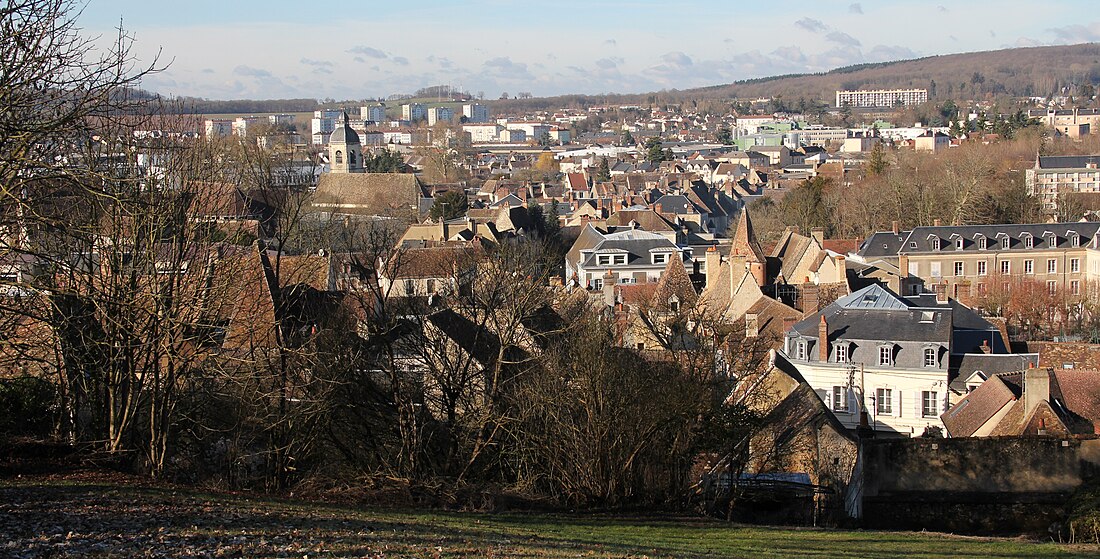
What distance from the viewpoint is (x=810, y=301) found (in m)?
30.0

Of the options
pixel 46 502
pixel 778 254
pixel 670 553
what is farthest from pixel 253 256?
pixel 778 254

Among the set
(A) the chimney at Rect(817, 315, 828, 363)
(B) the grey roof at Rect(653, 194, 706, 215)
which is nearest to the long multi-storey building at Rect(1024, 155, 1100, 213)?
(B) the grey roof at Rect(653, 194, 706, 215)

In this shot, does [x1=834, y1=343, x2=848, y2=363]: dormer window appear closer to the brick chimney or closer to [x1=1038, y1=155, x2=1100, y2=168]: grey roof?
the brick chimney

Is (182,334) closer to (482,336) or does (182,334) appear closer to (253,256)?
(253,256)

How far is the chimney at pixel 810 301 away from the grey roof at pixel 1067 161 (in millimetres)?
55259

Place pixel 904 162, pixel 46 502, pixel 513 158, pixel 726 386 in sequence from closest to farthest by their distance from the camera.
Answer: pixel 46 502
pixel 726 386
pixel 904 162
pixel 513 158

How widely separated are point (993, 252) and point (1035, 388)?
2954 centimetres

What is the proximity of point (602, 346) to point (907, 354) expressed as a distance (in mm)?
10271

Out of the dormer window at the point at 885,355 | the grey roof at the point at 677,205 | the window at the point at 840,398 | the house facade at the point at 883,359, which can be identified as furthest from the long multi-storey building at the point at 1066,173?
the window at the point at 840,398

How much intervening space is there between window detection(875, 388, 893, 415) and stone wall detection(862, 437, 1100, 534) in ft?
22.8

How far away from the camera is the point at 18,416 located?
16.1 meters

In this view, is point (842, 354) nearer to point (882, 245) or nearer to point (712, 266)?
point (712, 266)

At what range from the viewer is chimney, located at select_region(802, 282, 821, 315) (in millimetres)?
29781

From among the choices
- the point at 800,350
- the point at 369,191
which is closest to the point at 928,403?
the point at 800,350
